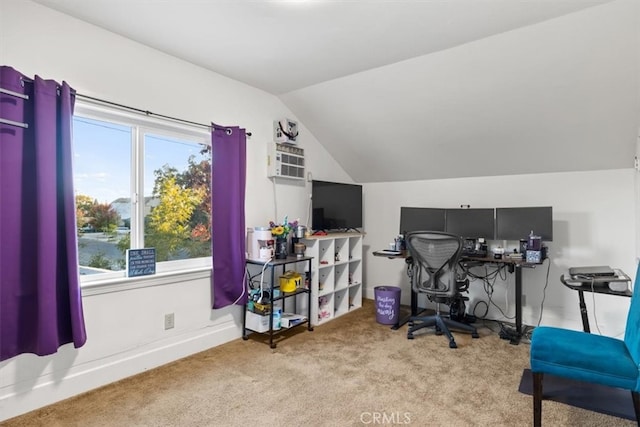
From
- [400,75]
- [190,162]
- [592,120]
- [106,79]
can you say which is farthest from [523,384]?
[106,79]

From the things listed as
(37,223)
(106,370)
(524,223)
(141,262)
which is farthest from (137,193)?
(524,223)

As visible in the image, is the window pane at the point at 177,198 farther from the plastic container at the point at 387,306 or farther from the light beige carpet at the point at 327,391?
the plastic container at the point at 387,306

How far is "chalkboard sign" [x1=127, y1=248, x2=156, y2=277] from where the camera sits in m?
2.58

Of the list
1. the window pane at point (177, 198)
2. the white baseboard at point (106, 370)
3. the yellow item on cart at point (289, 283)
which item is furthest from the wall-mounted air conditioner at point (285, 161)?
the white baseboard at point (106, 370)

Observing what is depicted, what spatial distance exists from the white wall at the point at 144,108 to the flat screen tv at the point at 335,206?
2.14 ft

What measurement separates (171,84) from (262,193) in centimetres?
127

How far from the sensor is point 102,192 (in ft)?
8.33

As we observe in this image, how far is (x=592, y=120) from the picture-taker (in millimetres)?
2951

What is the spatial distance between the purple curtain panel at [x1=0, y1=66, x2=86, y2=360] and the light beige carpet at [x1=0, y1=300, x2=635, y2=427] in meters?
0.51

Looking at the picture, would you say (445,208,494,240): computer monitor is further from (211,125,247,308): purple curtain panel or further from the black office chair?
(211,125,247,308): purple curtain panel

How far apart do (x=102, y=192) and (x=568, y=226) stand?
4134mm

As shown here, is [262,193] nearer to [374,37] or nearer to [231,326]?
[231,326]

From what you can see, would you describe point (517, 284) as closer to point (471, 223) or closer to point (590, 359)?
point (471, 223)

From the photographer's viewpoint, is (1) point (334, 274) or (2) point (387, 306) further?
(1) point (334, 274)
